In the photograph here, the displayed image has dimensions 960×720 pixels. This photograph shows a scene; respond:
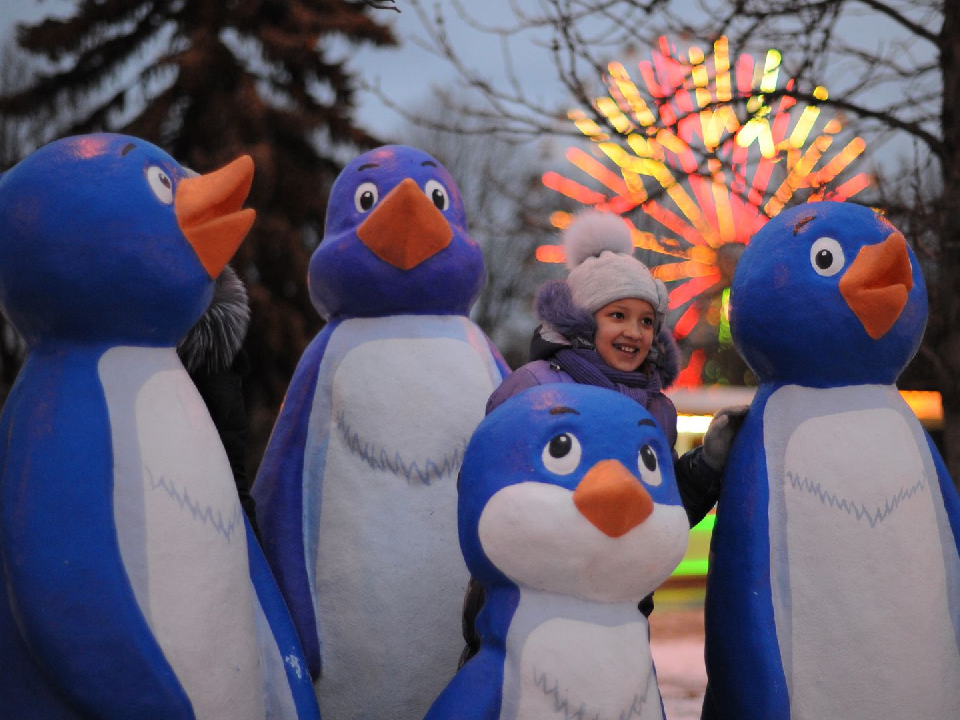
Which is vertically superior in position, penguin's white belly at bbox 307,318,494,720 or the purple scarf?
the purple scarf

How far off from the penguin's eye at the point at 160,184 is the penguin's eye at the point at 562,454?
1099 mm

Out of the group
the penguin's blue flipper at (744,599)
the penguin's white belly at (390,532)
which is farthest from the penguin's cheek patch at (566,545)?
the penguin's white belly at (390,532)

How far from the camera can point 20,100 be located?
1075 cm

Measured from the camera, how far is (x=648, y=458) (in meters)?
2.55

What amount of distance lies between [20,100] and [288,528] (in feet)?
29.3

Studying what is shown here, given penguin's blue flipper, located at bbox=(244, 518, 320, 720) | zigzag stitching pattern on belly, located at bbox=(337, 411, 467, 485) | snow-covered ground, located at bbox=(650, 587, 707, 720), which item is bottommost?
snow-covered ground, located at bbox=(650, 587, 707, 720)

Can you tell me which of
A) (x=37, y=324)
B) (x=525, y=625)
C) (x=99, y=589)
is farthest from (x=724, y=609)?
(x=37, y=324)

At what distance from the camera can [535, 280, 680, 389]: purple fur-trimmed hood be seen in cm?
333

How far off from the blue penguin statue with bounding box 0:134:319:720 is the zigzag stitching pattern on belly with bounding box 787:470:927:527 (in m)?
1.44

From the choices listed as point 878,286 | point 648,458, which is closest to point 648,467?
point 648,458

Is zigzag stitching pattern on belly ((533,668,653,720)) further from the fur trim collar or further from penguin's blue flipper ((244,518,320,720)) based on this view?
the fur trim collar

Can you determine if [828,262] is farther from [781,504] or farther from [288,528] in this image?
[288,528]

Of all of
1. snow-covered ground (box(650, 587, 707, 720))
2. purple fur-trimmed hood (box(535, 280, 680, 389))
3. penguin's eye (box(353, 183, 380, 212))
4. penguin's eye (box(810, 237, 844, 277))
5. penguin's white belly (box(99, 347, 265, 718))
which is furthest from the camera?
snow-covered ground (box(650, 587, 707, 720))

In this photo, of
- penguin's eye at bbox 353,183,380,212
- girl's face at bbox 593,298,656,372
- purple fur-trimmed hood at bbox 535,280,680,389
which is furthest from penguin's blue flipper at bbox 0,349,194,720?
girl's face at bbox 593,298,656,372
